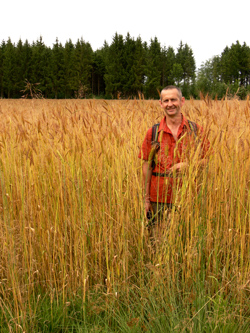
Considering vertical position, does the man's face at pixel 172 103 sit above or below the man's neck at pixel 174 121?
above

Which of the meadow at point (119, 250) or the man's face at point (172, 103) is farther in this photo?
the man's face at point (172, 103)

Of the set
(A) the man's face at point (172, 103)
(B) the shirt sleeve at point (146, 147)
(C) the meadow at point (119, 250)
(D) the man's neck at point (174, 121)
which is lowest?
(C) the meadow at point (119, 250)

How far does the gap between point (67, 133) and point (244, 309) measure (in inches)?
57.9

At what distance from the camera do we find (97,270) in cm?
180

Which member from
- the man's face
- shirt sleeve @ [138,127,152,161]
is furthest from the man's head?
shirt sleeve @ [138,127,152,161]

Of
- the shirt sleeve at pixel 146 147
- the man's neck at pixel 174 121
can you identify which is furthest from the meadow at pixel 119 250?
the man's neck at pixel 174 121

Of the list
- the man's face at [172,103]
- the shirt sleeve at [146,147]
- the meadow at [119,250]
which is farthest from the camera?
the man's face at [172,103]

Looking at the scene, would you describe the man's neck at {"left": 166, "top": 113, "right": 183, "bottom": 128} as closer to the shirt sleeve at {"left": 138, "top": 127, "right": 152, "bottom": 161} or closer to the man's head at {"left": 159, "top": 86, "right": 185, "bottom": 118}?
the man's head at {"left": 159, "top": 86, "right": 185, "bottom": 118}

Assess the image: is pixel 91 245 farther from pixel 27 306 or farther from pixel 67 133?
pixel 67 133

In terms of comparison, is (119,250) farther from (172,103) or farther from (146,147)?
(172,103)

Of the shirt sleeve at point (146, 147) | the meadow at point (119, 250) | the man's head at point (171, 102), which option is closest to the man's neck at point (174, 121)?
the man's head at point (171, 102)

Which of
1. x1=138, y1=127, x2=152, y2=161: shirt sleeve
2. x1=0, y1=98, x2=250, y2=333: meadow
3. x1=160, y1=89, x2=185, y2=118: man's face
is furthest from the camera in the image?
x1=160, y1=89, x2=185, y2=118: man's face

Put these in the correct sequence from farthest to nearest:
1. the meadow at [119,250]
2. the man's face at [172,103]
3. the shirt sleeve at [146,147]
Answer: the man's face at [172,103] < the shirt sleeve at [146,147] < the meadow at [119,250]

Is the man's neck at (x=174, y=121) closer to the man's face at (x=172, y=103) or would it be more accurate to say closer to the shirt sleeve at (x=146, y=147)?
the man's face at (x=172, y=103)
